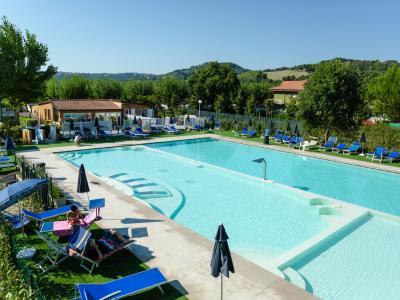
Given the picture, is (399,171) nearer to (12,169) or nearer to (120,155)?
(120,155)

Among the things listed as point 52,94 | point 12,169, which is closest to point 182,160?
point 12,169

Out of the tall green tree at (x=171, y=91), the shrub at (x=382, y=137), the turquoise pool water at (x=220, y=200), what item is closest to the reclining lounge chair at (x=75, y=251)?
the turquoise pool water at (x=220, y=200)

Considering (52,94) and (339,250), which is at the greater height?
(52,94)

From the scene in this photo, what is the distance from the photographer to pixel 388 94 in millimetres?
39000

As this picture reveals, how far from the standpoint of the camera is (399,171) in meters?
16.8

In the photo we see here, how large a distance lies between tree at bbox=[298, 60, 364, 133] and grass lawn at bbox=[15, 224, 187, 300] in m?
17.3

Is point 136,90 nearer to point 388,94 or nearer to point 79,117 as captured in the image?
point 79,117

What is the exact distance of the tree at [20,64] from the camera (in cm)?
2497

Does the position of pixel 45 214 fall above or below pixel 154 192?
above

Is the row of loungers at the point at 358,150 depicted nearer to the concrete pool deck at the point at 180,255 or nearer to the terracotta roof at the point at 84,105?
the concrete pool deck at the point at 180,255

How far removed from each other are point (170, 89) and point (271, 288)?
1871 inches

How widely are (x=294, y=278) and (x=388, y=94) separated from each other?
126ft

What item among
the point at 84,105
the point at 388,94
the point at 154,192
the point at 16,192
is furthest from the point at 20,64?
the point at 388,94

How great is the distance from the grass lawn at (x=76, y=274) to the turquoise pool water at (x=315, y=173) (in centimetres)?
977
